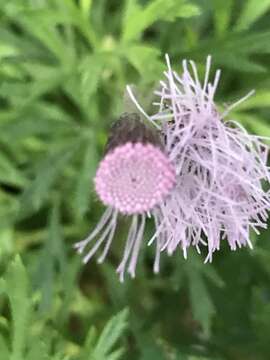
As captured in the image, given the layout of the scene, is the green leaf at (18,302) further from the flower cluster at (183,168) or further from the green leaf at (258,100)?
the green leaf at (258,100)

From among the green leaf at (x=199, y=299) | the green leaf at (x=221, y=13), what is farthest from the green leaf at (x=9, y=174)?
the green leaf at (x=221, y=13)

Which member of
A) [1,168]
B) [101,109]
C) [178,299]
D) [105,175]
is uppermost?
[101,109]

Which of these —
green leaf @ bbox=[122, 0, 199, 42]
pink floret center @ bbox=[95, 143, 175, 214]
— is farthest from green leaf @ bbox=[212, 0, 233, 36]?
pink floret center @ bbox=[95, 143, 175, 214]

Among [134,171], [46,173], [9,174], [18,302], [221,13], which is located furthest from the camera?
[9,174]

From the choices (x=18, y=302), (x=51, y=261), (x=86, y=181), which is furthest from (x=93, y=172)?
(x=18, y=302)

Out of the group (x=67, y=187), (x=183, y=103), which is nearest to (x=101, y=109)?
(x=67, y=187)

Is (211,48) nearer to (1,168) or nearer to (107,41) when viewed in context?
(107,41)

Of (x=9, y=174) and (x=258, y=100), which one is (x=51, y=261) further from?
(x=258, y=100)
